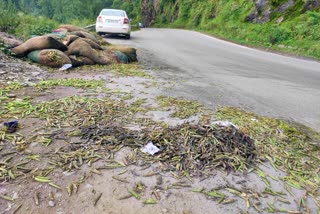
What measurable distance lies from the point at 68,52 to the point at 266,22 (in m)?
17.9

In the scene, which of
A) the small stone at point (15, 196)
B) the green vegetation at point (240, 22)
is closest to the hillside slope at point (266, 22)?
the green vegetation at point (240, 22)

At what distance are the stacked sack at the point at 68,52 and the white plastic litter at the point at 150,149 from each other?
475cm

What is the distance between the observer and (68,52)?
300 inches

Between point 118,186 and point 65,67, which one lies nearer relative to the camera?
point 118,186

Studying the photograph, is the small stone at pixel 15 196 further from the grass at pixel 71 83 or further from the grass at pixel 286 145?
the grass at pixel 71 83

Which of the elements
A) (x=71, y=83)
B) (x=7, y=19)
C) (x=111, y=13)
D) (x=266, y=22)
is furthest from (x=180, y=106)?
(x=266, y=22)

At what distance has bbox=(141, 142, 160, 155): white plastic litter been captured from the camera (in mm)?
3214

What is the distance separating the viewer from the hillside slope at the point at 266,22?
52.6 ft

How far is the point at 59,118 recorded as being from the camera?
3896mm

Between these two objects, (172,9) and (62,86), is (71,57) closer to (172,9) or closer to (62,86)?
(62,86)

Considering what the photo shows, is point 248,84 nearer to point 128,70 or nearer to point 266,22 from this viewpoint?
point 128,70

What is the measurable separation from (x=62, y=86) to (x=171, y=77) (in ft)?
9.29

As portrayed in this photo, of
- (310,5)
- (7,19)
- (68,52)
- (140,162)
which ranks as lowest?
(7,19)

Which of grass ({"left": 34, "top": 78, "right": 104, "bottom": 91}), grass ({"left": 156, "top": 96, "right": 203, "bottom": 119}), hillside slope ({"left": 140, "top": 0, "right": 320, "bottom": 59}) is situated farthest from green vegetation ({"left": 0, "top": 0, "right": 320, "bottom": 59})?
grass ({"left": 156, "top": 96, "right": 203, "bottom": 119})
